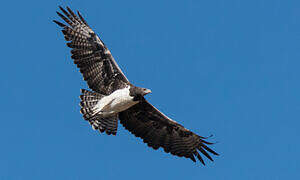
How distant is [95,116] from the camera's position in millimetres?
15461

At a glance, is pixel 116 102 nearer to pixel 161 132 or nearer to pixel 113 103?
pixel 113 103

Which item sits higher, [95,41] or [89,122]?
[95,41]

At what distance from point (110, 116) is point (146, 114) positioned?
102 centimetres

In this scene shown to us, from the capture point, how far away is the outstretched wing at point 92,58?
15438 mm

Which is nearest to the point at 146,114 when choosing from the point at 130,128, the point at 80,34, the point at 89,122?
the point at 130,128

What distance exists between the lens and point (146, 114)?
16016 mm

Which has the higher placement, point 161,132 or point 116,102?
point 161,132

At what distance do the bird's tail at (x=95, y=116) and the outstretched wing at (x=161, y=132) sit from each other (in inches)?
17.9

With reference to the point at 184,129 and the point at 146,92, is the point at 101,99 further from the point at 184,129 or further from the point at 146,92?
the point at 184,129

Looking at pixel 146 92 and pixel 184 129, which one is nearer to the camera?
pixel 146 92

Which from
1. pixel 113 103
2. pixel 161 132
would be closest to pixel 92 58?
pixel 113 103

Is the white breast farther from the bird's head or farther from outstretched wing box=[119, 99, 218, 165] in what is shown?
outstretched wing box=[119, 99, 218, 165]

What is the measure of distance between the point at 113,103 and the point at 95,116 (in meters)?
0.68

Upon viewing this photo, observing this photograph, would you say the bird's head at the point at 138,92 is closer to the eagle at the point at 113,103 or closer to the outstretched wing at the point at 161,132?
the eagle at the point at 113,103
